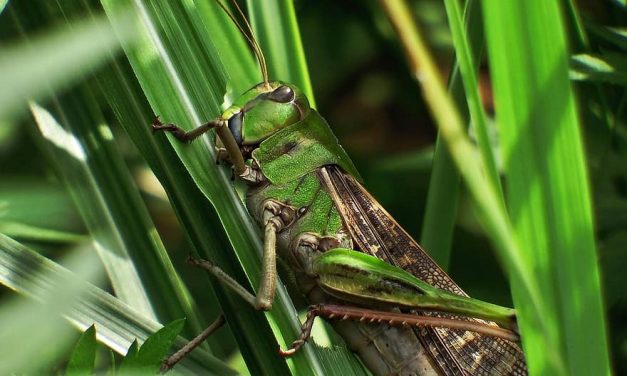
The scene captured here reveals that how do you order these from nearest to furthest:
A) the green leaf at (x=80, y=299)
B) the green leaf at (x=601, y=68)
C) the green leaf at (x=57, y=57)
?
the green leaf at (x=57, y=57), the green leaf at (x=80, y=299), the green leaf at (x=601, y=68)

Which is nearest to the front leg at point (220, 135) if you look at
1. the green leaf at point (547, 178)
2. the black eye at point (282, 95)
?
the black eye at point (282, 95)

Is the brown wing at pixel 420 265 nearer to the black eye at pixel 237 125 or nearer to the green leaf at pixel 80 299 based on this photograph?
the black eye at pixel 237 125

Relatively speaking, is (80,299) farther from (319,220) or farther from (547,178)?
(547,178)

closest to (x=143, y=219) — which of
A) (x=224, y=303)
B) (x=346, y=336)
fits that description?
(x=224, y=303)

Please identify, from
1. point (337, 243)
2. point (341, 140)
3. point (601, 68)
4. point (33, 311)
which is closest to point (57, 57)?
point (33, 311)

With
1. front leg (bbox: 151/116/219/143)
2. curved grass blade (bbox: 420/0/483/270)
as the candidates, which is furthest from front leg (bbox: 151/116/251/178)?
curved grass blade (bbox: 420/0/483/270)

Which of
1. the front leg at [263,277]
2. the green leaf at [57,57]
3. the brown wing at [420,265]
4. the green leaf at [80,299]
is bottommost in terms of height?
the brown wing at [420,265]

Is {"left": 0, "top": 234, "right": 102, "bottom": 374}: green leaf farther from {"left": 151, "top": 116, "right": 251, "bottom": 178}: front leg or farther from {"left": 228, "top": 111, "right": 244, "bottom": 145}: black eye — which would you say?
{"left": 228, "top": 111, "right": 244, "bottom": 145}: black eye
